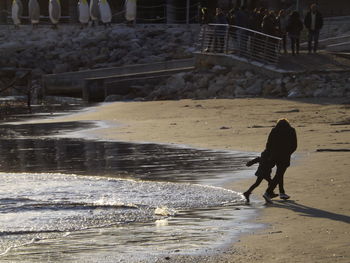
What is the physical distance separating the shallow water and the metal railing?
12246mm

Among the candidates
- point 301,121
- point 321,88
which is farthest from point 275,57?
point 301,121

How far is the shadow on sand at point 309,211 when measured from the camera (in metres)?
11.1

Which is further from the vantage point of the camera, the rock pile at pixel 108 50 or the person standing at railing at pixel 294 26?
the rock pile at pixel 108 50

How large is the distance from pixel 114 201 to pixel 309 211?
2.76m

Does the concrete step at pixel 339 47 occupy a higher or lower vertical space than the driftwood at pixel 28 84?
higher

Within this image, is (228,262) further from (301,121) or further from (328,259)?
(301,121)

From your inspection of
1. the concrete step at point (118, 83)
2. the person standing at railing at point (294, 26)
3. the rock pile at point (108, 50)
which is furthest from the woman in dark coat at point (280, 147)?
the concrete step at point (118, 83)

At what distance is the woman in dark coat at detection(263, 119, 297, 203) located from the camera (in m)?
12.4

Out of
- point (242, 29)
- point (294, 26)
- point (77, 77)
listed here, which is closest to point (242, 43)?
point (242, 29)

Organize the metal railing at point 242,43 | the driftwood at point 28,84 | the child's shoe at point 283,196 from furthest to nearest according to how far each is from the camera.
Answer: the driftwood at point 28,84 → the metal railing at point 242,43 → the child's shoe at point 283,196

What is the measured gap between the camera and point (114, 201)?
520 inches

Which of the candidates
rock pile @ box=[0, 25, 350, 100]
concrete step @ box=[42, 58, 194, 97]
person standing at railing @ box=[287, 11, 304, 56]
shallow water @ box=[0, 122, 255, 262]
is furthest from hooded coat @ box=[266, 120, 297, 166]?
concrete step @ box=[42, 58, 194, 97]

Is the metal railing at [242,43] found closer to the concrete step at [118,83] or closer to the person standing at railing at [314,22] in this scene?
the person standing at railing at [314,22]

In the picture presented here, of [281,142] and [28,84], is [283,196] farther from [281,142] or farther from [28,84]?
[28,84]
